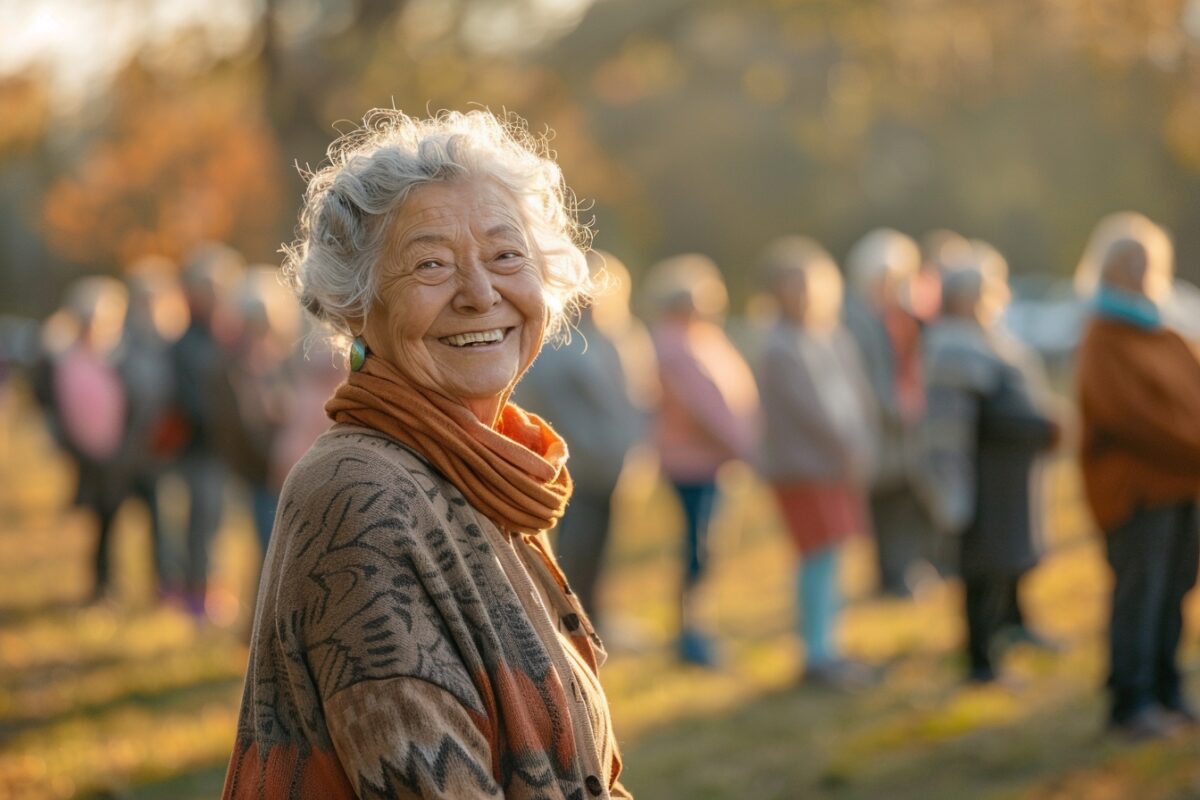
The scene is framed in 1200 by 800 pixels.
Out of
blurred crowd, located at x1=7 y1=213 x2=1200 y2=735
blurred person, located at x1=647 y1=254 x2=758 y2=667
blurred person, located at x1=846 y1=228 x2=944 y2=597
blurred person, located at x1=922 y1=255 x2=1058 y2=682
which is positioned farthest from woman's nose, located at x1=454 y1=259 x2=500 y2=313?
blurred person, located at x1=846 y1=228 x2=944 y2=597

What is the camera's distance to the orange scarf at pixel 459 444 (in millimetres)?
2697

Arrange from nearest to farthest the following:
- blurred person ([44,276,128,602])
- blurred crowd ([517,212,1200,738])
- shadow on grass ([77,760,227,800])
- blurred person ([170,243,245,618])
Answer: shadow on grass ([77,760,227,800])
blurred crowd ([517,212,1200,738])
blurred person ([170,243,245,618])
blurred person ([44,276,128,602])

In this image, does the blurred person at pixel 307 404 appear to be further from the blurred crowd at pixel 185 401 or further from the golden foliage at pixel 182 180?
the golden foliage at pixel 182 180

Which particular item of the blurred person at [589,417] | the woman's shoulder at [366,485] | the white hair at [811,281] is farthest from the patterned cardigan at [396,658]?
the blurred person at [589,417]

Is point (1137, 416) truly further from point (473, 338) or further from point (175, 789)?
point (473, 338)

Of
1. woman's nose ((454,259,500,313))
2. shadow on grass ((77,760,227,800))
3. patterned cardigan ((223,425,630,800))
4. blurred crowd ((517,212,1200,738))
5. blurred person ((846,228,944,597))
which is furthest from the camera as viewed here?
blurred person ((846,228,944,597))

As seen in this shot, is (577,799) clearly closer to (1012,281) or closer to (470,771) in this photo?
(470,771)

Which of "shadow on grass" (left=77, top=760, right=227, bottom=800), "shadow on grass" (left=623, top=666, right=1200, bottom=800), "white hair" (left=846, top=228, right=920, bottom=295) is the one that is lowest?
"shadow on grass" (left=623, top=666, right=1200, bottom=800)

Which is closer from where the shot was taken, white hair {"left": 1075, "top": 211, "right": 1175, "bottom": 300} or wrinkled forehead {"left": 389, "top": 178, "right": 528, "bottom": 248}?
wrinkled forehead {"left": 389, "top": 178, "right": 528, "bottom": 248}

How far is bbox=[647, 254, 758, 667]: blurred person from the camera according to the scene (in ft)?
30.7

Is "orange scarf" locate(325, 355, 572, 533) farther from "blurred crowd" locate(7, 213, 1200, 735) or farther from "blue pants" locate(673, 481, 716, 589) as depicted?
"blue pants" locate(673, 481, 716, 589)

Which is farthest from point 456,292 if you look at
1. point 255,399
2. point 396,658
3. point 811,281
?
point 255,399

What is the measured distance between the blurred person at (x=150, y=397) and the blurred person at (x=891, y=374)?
4.66 meters

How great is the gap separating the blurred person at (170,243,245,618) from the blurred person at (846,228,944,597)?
165 inches
